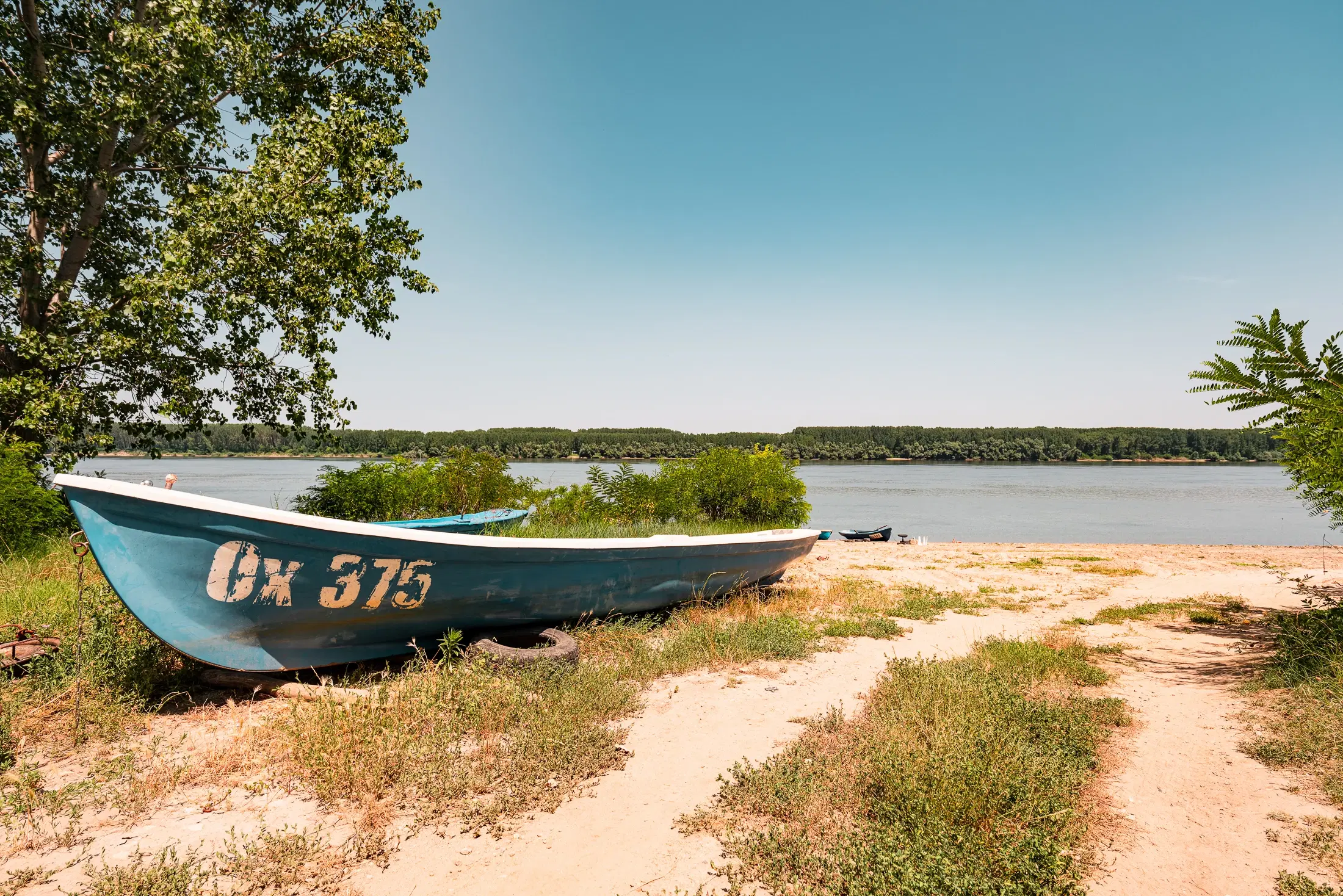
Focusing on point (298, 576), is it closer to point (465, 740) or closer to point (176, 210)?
point (465, 740)

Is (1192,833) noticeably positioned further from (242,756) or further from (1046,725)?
(242,756)

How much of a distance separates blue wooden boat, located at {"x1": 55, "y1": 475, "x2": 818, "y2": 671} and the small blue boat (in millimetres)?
3182

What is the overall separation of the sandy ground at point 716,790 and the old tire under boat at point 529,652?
847mm

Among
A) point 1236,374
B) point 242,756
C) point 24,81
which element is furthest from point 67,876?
point 24,81

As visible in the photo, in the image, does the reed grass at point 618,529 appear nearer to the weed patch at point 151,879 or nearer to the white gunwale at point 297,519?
the white gunwale at point 297,519

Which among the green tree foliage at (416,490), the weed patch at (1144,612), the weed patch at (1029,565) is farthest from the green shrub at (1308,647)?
the green tree foliage at (416,490)

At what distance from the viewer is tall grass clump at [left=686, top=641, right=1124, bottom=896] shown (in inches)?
106

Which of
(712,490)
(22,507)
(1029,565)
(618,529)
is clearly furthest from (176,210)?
(1029,565)

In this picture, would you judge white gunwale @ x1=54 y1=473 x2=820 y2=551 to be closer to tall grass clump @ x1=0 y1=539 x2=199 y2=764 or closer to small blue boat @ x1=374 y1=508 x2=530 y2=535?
tall grass clump @ x1=0 y1=539 x2=199 y2=764

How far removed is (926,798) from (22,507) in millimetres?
10646

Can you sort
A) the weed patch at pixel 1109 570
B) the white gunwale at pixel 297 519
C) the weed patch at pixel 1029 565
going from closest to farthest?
the white gunwale at pixel 297 519
the weed patch at pixel 1109 570
the weed patch at pixel 1029 565

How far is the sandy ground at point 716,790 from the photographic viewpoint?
9.23ft

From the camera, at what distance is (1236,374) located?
6.11 meters

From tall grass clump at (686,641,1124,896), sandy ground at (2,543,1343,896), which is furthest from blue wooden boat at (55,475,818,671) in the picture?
tall grass clump at (686,641,1124,896)
